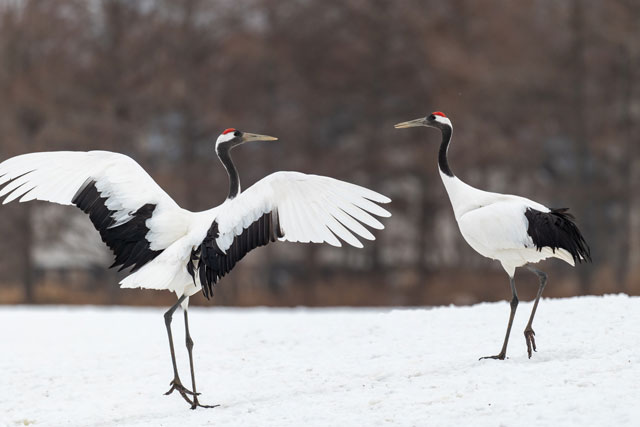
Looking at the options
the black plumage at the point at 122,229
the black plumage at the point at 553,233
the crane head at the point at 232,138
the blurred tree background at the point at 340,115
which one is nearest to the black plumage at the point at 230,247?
the black plumage at the point at 122,229

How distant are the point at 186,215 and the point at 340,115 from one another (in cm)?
2333

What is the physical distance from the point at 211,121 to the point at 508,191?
27.6ft

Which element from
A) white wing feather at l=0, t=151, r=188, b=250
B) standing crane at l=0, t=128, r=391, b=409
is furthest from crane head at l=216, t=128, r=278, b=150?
white wing feather at l=0, t=151, r=188, b=250

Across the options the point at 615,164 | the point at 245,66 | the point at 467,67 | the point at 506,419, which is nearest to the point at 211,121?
the point at 245,66

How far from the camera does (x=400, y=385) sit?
26.0ft

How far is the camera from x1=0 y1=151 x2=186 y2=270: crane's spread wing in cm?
802

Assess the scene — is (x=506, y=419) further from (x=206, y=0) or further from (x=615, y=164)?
(x=206, y=0)

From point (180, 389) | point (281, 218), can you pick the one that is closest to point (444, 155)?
point (281, 218)

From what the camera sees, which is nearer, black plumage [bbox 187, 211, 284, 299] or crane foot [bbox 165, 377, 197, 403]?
black plumage [bbox 187, 211, 284, 299]

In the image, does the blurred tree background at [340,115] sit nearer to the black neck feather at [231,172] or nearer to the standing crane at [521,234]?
the standing crane at [521,234]

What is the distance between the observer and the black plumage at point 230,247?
24.1 feet

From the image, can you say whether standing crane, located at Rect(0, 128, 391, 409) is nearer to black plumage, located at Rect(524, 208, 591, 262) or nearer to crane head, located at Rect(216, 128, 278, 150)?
crane head, located at Rect(216, 128, 278, 150)

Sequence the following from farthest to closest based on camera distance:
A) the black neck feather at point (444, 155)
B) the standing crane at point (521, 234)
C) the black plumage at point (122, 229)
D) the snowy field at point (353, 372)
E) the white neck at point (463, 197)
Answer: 1. the black neck feather at point (444, 155)
2. the white neck at point (463, 197)
3. the standing crane at point (521, 234)
4. the black plumage at point (122, 229)
5. the snowy field at point (353, 372)

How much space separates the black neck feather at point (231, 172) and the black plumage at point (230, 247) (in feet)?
1.58
